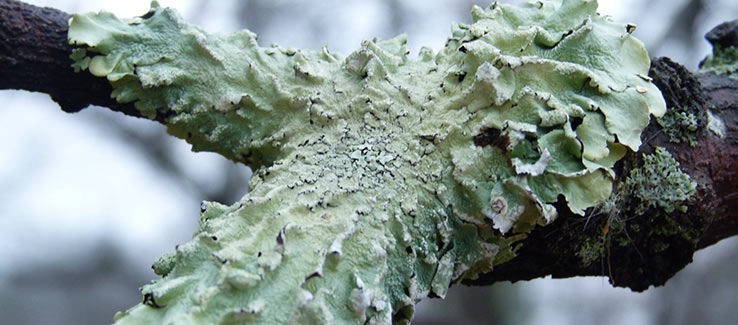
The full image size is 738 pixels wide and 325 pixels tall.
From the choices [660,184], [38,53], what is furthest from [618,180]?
[38,53]

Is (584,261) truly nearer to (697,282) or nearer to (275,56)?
(275,56)

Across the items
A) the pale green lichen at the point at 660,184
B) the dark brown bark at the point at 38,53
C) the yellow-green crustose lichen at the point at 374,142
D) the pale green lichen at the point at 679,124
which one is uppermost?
the dark brown bark at the point at 38,53

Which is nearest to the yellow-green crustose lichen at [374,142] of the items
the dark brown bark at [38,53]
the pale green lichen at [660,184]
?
the dark brown bark at [38,53]

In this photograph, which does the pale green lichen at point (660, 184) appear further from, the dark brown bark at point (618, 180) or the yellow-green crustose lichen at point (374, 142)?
the yellow-green crustose lichen at point (374, 142)

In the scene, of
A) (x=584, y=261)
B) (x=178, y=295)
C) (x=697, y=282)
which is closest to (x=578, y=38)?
(x=584, y=261)

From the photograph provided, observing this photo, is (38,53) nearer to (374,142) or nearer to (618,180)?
(374,142)

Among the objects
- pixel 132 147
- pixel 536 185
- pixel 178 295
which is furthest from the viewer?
pixel 132 147
